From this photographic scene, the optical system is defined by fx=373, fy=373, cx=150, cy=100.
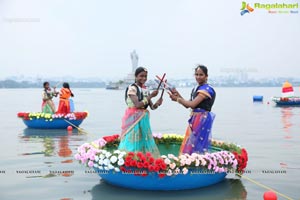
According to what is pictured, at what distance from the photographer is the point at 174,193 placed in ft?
23.0

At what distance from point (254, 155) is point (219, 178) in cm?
423

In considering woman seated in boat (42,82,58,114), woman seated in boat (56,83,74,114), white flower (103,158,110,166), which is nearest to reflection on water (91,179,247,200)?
white flower (103,158,110,166)

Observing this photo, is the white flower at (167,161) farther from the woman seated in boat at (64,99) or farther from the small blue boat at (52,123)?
the woman seated in boat at (64,99)

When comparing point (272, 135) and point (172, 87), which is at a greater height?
point (172, 87)

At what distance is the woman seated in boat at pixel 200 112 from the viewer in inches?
280

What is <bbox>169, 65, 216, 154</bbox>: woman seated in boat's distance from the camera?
23.3 feet

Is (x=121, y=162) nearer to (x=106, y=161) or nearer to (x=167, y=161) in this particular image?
(x=106, y=161)

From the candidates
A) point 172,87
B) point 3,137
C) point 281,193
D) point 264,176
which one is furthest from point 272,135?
point 3,137

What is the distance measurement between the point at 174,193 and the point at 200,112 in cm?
161

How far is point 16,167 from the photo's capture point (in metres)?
9.45

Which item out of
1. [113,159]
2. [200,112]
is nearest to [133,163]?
[113,159]

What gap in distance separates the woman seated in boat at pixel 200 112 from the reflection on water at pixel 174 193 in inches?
31.4

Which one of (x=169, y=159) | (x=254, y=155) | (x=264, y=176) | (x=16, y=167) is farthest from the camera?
(x=254, y=155)

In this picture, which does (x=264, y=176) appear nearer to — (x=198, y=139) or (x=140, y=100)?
(x=198, y=139)
